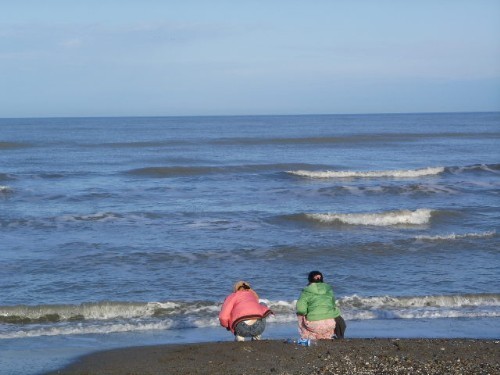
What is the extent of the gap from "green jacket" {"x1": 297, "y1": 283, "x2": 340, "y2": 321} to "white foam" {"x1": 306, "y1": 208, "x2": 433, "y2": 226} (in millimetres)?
12056

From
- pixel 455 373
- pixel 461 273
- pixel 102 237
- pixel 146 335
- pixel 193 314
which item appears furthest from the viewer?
pixel 102 237

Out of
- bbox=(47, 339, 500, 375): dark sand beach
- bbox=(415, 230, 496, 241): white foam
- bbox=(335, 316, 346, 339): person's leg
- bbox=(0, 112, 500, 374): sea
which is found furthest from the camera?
bbox=(415, 230, 496, 241): white foam

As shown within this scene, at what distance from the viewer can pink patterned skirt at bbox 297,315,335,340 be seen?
33.6 ft

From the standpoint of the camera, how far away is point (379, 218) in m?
22.7

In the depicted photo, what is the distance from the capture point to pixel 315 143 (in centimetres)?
6166

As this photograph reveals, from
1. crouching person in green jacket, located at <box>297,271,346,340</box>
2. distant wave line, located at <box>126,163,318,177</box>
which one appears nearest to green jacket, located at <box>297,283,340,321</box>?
crouching person in green jacket, located at <box>297,271,346,340</box>

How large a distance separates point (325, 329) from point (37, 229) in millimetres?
12311

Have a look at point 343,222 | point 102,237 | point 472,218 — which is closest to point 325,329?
point 102,237

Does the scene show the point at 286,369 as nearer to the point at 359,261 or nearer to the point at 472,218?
the point at 359,261

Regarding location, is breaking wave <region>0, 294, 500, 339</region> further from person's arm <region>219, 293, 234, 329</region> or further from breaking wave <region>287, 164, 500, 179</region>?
breaking wave <region>287, 164, 500, 179</region>

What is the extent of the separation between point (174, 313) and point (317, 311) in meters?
3.82

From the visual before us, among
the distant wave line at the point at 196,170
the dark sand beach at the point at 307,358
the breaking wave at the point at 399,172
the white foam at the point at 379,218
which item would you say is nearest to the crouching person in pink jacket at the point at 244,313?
the dark sand beach at the point at 307,358

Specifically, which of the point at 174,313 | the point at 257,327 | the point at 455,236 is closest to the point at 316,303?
the point at 257,327

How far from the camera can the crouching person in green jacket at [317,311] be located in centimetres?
1016
